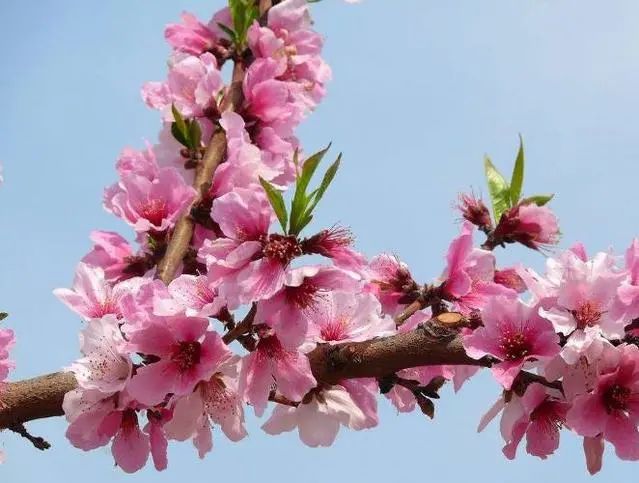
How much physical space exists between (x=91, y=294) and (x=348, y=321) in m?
0.85

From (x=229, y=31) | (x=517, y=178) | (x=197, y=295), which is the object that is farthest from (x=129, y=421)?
(x=229, y=31)

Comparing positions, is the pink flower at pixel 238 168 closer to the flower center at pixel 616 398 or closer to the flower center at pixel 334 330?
the flower center at pixel 334 330

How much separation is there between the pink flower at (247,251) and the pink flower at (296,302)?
2.2 inches

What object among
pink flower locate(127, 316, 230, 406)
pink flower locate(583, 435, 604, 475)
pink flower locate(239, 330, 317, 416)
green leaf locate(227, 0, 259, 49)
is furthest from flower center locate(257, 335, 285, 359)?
green leaf locate(227, 0, 259, 49)

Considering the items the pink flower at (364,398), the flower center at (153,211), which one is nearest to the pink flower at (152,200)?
the flower center at (153,211)

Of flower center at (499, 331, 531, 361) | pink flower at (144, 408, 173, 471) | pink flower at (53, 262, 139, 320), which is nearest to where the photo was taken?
flower center at (499, 331, 531, 361)

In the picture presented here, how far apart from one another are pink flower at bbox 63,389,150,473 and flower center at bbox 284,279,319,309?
590 mm

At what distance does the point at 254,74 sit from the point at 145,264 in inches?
36.0

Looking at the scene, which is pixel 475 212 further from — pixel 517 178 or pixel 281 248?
pixel 281 248

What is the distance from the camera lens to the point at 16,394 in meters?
2.40

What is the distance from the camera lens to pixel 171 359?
2.19 metres

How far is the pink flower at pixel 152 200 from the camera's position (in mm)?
2953

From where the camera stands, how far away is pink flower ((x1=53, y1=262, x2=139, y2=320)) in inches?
104

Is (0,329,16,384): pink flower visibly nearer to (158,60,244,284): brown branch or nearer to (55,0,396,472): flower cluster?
(55,0,396,472): flower cluster
